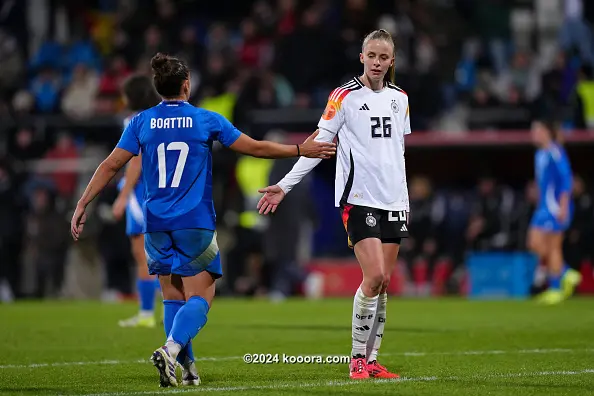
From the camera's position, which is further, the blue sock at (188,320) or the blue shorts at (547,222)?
the blue shorts at (547,222)

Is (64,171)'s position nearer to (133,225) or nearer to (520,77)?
(520,77)

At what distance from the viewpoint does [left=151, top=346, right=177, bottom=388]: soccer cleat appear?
23.4 feet

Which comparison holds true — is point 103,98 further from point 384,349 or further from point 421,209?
point 384,349

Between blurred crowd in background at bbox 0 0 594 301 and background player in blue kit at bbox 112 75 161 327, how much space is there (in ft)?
22.5

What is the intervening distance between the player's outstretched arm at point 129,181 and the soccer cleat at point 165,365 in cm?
480

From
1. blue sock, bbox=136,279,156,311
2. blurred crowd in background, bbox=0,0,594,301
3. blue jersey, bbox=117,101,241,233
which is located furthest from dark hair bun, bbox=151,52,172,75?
blurred crowd in background, bbox=0,0,594,301

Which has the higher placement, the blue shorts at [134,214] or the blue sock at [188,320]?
the blue shorts at [134,214]

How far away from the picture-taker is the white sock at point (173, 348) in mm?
7262

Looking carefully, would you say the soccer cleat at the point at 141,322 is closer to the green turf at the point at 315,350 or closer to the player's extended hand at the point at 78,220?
the green turf at the point at 315,350

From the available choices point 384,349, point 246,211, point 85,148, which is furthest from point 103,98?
point 384,349

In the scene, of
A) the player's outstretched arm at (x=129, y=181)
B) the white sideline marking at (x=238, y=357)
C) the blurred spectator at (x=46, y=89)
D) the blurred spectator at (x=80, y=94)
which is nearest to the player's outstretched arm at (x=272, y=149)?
the white sideline marking at (x=238, y=357)

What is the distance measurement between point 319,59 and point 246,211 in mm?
3428

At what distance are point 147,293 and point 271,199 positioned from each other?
578 centimetres

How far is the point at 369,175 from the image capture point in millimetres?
8195
